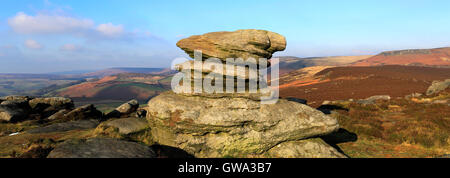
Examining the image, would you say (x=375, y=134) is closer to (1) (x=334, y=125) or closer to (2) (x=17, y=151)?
(1) (x=334, y=125)

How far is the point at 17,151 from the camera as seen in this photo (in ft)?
37.7

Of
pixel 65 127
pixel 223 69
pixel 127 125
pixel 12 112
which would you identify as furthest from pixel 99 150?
pixel 12 112

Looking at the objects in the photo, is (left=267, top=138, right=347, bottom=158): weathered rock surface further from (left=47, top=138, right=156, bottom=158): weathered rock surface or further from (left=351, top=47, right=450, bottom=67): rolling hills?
(left=351, top=47, right=450, bottom=67): rolling hills

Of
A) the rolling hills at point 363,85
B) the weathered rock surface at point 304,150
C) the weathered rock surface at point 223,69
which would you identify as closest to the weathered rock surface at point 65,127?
the weathered rock surface at point 223,69

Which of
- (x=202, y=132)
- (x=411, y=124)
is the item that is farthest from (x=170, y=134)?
(x=411, y=124)

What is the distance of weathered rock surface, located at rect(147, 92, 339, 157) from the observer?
13.1 m

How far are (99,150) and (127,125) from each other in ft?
20.8

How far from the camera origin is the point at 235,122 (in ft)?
43.2

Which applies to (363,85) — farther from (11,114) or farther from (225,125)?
(11,114)

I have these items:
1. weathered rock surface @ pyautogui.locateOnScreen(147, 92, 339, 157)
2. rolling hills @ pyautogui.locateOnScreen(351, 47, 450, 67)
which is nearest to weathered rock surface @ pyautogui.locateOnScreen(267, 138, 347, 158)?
weathered rock surface @ pyautogui.locateOnScreen(147, 92, 339, 157)

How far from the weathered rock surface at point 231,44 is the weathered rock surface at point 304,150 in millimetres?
6664

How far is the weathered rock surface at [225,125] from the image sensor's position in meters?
13.1

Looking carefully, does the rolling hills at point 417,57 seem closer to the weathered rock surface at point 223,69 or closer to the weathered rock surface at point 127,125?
the weathered rock surface at point 223,69

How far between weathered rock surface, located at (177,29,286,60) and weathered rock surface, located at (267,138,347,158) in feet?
21.9
